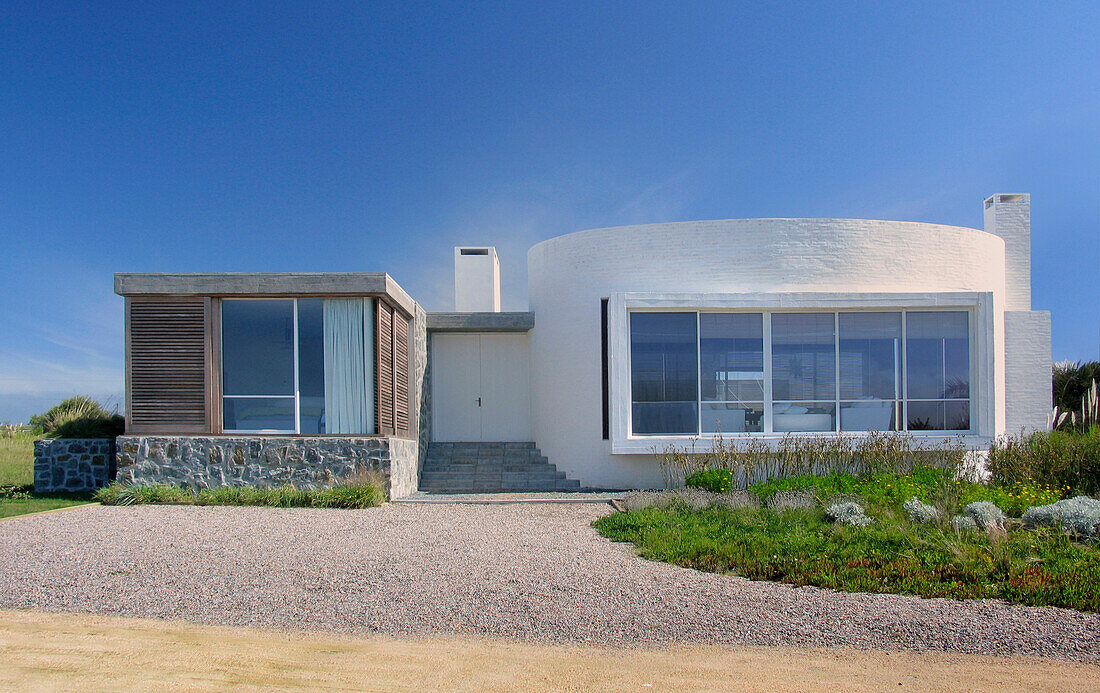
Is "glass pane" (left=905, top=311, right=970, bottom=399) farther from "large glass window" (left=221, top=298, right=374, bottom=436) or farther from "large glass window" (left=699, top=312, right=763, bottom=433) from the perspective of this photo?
"large glass window" (left=221, top=298, right=374, bottom=436)

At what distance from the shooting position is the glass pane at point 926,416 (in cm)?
1258

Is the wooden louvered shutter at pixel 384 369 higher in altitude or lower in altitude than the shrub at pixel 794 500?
higher

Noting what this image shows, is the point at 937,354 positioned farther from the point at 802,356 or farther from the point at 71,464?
the point at 71,464

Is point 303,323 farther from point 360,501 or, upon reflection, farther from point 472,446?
point 472,446

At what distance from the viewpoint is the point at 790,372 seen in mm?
12555

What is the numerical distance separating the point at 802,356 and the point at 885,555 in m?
5.69

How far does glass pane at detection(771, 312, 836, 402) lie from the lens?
12539 mm

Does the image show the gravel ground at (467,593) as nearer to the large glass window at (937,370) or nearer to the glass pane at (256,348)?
the glass pane at (256,348)

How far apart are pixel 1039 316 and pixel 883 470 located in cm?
487

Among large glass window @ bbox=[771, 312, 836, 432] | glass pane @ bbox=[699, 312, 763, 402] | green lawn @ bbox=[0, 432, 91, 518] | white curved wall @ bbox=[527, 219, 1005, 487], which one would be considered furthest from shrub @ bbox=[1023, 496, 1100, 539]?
green lawn @ bbox=[0, 432, 91, 518]

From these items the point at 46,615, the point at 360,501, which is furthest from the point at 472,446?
the point at 46,615

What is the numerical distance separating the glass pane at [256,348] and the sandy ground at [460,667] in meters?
6.68

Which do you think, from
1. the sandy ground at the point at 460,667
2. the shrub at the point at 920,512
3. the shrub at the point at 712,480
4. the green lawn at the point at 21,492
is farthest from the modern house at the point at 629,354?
the sandy ground at the point at 460,667

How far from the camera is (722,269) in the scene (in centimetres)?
1294
